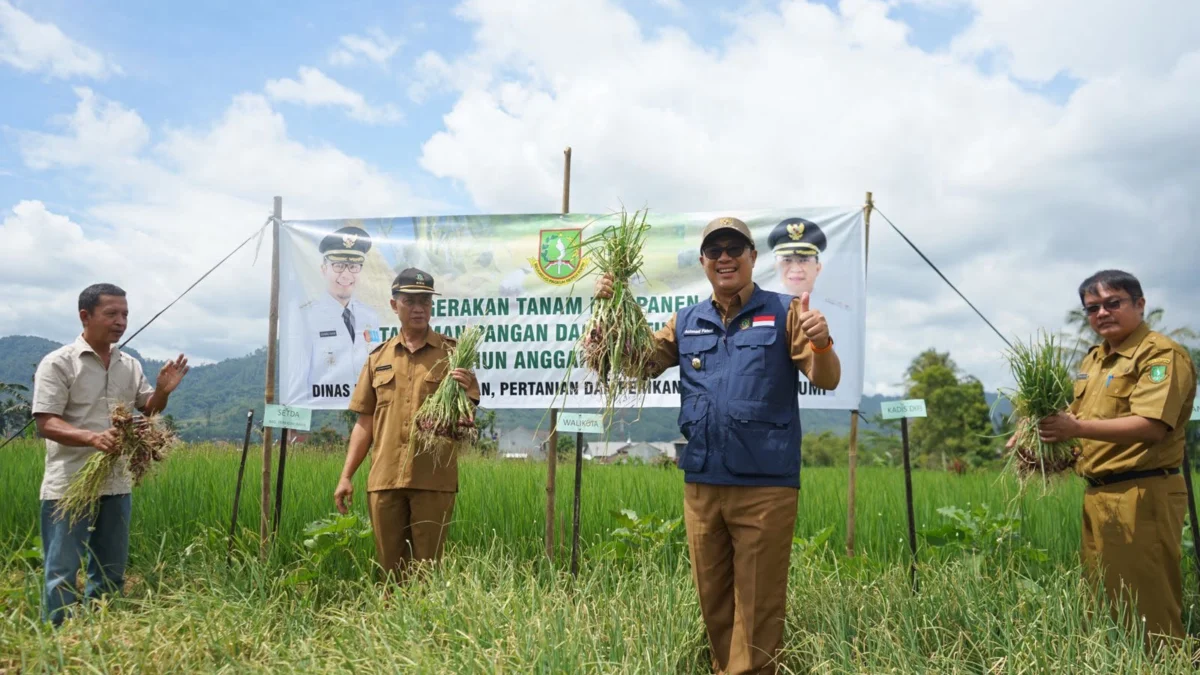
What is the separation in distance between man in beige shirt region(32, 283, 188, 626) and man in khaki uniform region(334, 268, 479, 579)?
1080 millimetres

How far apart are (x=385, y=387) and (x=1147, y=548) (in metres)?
3.84

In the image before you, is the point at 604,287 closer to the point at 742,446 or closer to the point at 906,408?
the point at 742,446

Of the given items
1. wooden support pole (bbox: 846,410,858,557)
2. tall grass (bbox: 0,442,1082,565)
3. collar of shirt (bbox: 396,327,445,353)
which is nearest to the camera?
collar of shirt (bbox: 396,327,445,353)

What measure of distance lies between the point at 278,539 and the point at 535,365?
215 cm

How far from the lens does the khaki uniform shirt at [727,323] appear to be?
3.23m

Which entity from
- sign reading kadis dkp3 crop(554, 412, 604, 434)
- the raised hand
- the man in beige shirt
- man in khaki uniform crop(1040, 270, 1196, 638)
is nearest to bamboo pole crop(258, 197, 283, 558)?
the man in beige shirt

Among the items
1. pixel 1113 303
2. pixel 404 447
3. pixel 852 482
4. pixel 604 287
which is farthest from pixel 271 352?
pixel 1113 303

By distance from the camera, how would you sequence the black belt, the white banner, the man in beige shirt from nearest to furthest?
the black belt, the man in beige shirt, the white banner

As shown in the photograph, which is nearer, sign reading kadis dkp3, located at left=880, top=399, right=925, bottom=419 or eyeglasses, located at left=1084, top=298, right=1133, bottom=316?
eyeglasses, located at left=1084, top=298, right=1133, bottom=316

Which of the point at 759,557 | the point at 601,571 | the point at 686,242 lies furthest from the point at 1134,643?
the point at 686,242

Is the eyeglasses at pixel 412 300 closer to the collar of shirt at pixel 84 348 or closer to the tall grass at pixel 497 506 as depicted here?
the collar of shirt at pixel 84 348

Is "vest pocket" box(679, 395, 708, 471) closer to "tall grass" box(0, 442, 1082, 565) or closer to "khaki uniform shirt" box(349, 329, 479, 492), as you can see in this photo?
"khaki uniform shirt" box(349, 329, 479, 492)

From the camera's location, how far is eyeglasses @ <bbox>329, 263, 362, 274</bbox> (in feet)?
18.4

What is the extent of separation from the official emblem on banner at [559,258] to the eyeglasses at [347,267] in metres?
1.31
